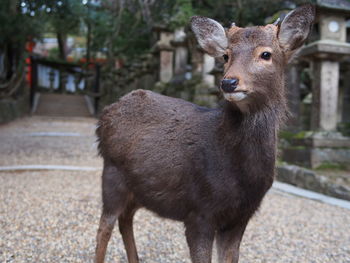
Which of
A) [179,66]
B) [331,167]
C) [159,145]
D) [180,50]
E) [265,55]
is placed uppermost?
[180,50]

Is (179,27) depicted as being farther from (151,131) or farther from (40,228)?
(151,131)

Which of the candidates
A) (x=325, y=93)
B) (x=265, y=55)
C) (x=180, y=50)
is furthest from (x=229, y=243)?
(x=180, y=50)

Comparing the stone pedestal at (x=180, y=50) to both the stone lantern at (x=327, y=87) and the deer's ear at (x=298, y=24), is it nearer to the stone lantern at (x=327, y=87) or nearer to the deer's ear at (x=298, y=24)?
the stone lantern at (x=327, y=87)

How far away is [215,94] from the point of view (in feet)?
25.5

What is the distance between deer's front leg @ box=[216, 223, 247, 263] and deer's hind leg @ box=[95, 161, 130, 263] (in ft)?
2.27

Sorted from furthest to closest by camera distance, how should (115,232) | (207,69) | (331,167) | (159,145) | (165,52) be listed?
(165,52), (207,69), (331,167), (115,232), (159,145)

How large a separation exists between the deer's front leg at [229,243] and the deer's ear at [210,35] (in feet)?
3.38

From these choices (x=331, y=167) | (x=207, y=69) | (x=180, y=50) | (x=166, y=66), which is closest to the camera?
(x=331, y=167)

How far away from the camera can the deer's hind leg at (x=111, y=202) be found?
2.60 m

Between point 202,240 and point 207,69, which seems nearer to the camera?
point 202,240

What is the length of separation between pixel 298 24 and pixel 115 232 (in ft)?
8.89

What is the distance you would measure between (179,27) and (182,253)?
752 cm

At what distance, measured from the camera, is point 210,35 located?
2.27 meters

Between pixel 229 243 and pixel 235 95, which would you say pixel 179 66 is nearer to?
pixel 229 243
